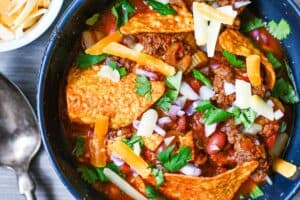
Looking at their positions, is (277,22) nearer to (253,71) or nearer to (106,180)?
(253,71)

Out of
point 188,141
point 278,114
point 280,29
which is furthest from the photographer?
point 280,29

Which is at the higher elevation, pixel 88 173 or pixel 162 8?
pixel 162 8

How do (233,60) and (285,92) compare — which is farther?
(285,92)

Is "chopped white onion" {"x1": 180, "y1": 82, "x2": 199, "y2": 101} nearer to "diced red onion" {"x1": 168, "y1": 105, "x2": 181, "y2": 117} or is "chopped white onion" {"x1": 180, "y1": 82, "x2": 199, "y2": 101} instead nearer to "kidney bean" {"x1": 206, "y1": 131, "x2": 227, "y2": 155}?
"diced red onion" {"x1": 168, "y1": 105, "x2": 181, "y2": 117}

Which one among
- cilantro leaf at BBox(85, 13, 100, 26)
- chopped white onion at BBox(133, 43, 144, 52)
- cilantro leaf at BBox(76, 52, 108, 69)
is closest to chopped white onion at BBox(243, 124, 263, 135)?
chopped white onion at BBox(133, 43, 144, 52)

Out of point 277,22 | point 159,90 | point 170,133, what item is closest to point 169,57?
point 159,90

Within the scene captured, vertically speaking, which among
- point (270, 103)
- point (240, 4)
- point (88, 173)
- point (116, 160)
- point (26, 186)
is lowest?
point (26, 186)

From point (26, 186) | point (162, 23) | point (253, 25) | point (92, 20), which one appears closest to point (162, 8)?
point (162, 23)

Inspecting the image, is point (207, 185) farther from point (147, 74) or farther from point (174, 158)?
point (147, 74)
